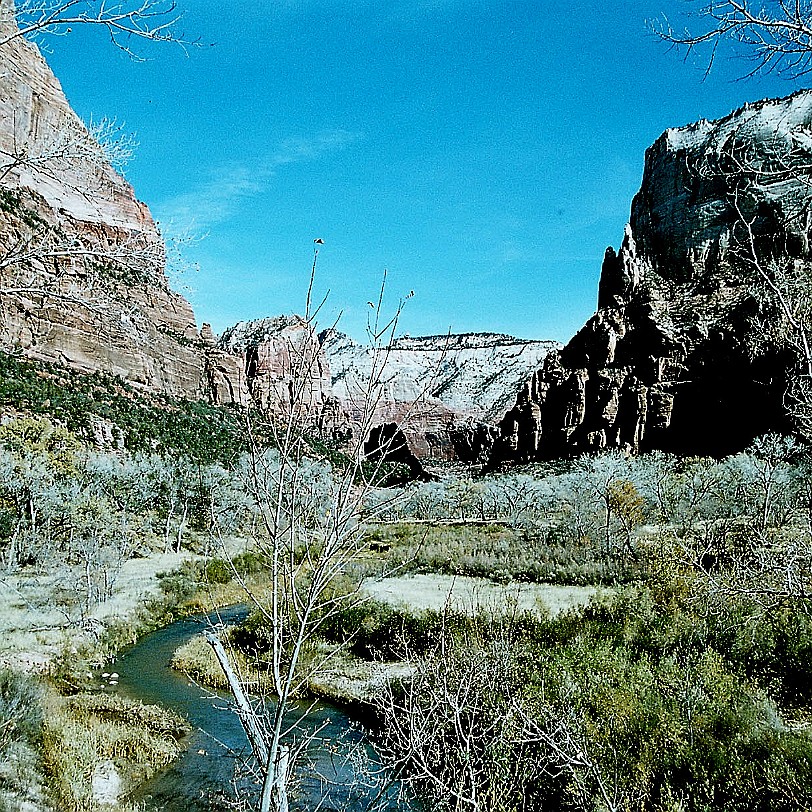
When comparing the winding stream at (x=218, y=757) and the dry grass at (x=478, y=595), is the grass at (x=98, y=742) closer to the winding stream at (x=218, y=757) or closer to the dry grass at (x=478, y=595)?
the winding stream at (x=218, y=757)

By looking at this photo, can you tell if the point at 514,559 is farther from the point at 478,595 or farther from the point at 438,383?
the point at 438,383

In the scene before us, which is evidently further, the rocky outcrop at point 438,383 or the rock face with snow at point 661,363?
the rock face with snow at point 661,363

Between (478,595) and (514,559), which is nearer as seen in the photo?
(478,595)

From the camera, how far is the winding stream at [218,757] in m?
9.62

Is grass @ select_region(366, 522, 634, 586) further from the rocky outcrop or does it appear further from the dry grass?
the rocky outcrop

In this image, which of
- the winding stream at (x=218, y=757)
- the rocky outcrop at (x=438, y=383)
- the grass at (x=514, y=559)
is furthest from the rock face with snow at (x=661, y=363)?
the winding stream at (x=218, y=757)

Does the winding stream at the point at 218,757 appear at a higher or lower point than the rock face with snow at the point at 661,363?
lower

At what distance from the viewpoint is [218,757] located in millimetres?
11297

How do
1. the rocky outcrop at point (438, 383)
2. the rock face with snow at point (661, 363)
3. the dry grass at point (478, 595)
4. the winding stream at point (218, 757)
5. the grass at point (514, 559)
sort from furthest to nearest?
1. the rock face with snow at point (661, 363)
2. the grass at point (514, 559)
3. the dry grass at point (478, 595)
4. the winding stream at point (218, 757)
5. the rocky outcrop at point (438, 383)

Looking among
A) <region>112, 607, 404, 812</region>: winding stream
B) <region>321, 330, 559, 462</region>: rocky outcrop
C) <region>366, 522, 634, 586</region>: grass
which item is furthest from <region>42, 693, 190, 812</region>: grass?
<region>366, 522, 634, 586</region>: grass

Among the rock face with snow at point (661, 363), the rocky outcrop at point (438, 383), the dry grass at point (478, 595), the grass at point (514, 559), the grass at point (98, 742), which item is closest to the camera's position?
the rocky outcrop at point (438, 383)

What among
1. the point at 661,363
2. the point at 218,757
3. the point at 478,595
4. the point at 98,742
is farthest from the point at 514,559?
the point at 661,363

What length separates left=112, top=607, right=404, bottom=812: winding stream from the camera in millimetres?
9617

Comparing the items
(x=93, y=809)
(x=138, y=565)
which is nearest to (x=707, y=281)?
(x=138, y=565)
